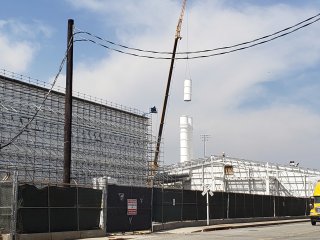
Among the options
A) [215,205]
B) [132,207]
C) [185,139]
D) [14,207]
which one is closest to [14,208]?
[14,207]

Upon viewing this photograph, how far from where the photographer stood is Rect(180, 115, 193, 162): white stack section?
288 feet

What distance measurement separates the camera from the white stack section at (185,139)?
8775 centimetres

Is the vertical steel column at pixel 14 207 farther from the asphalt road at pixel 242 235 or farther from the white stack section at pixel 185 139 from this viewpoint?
the white stack section at pixel 185 139

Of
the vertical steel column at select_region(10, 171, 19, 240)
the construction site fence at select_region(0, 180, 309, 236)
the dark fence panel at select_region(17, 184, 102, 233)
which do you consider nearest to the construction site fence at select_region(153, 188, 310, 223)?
the construction site fence at select_region(0, 180, 309, 236)

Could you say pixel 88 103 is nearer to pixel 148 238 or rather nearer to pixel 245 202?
pixel 245 202

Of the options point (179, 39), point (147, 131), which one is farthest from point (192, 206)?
point (179, 39)

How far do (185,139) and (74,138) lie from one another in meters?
29.5

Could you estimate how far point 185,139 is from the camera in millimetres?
88625

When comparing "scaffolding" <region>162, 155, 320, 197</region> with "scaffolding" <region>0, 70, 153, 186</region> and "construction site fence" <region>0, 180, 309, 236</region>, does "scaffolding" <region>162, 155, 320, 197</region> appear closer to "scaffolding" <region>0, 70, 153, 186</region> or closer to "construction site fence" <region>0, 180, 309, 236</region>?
"scaffolding" <region>0, 70, 153, 186</region>

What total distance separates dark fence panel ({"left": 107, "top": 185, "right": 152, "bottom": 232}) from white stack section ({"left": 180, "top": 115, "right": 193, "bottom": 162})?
59.9m

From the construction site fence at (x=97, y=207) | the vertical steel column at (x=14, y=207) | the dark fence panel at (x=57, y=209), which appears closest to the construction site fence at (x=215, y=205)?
the construction site fence at (x=97, y=207)

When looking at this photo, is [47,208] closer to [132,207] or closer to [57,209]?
[57,209]

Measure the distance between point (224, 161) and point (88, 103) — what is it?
19.8 metres

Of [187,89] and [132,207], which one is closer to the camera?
[132,207]
